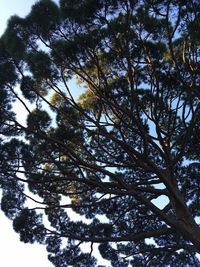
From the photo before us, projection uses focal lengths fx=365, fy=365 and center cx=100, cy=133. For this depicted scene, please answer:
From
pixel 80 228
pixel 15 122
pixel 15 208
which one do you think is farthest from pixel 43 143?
→ pixel 80 228

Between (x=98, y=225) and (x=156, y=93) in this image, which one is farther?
(x=98, y=225)

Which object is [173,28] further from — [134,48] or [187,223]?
[187,223]

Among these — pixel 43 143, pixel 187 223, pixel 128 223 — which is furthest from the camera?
pixel 128 223

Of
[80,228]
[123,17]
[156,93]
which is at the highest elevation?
[123,17]

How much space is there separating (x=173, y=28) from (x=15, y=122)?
348cm

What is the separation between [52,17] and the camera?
6.86 meters

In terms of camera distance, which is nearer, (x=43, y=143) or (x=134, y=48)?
(x=134, y=48)

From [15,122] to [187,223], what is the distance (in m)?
3.53

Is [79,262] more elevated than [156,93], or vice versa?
[156,93]

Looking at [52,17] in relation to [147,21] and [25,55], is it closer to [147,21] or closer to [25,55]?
[25,55]

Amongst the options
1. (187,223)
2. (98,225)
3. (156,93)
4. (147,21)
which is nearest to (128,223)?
(98,225)

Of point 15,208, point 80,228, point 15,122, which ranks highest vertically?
point 15,122

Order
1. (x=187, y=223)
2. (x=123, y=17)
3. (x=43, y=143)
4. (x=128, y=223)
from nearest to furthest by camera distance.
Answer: (x=187, y=223) → (x=123, y=17) → (x=43, y=143) → (x=128, y=223)

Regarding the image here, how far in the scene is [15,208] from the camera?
6953 millimetres
